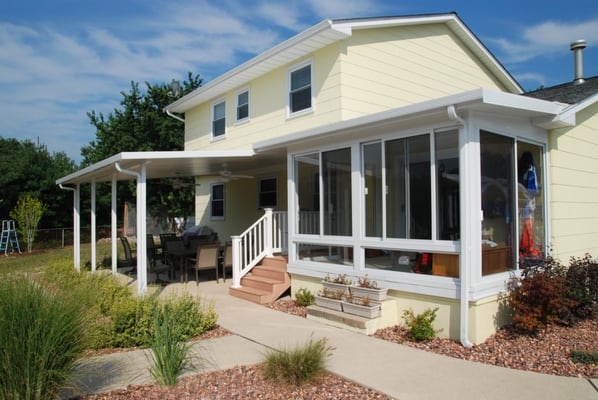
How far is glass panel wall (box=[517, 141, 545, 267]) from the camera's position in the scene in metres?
6.76

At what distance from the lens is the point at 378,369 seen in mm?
4875

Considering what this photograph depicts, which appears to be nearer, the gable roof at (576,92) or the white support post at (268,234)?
the gable roof at (576,92)

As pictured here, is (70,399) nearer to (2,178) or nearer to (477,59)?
(477,59)

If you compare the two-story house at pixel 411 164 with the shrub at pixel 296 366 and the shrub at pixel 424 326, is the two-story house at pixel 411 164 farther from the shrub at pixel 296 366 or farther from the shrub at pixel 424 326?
the shrub at pixel 296 366

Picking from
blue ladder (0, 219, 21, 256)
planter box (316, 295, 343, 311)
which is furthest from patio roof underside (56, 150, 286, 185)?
blue ladder (0, 219, 21, 256)

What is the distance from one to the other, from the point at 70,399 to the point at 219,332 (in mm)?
2669

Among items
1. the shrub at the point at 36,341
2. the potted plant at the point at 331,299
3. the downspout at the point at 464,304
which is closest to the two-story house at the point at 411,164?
the downspout at the point at 464,304

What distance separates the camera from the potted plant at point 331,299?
6.97 m

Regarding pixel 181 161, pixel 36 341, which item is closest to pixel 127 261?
pixel 181 161

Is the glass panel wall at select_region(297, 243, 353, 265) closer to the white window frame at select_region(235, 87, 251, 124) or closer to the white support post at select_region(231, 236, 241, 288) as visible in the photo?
the white support post at select_region(231, 236, 241, 288)

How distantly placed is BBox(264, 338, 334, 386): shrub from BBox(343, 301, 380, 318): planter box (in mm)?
1986

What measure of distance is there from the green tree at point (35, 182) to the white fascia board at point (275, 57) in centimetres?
1598

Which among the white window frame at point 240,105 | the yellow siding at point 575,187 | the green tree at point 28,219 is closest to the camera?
the yellow siding at point 575,187

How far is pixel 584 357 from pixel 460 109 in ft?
10.8
